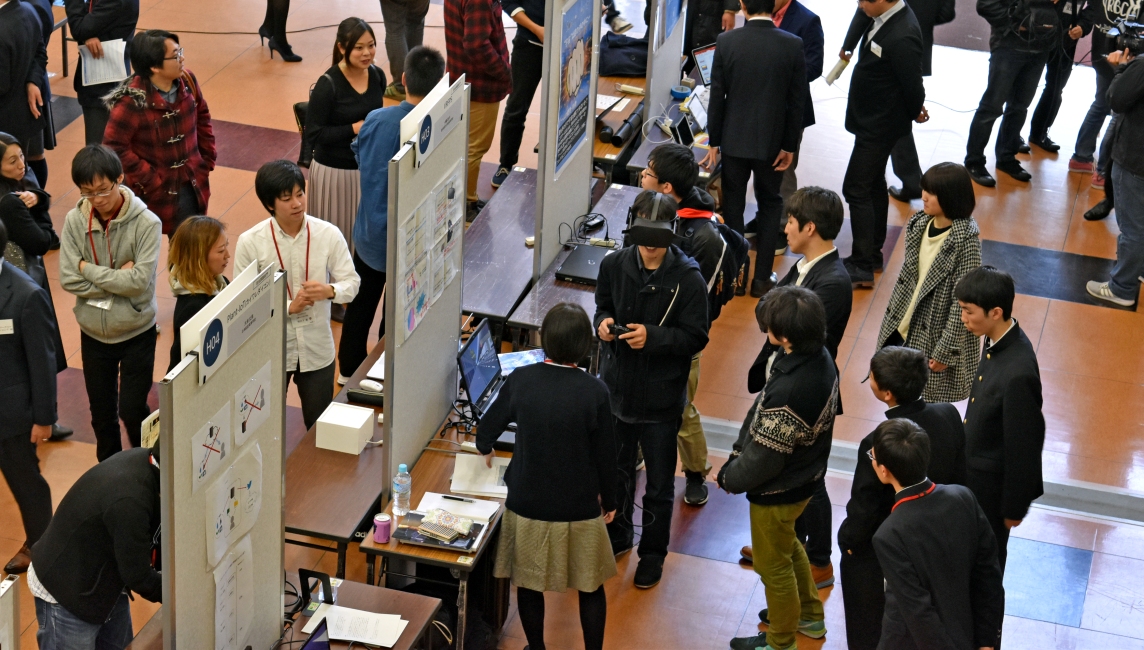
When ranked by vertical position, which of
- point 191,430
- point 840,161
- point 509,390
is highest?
point 191,430

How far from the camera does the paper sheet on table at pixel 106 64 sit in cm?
742

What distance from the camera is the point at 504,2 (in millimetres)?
7777

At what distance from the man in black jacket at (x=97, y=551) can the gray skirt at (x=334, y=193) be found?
9.56ft

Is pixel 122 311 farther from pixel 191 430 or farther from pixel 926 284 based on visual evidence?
pixel 926 284

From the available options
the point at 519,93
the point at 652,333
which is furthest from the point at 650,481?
the point at 519,93

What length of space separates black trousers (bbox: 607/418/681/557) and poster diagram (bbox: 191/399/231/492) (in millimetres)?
2040

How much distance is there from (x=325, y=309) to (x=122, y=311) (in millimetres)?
849

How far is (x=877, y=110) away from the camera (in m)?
7.11

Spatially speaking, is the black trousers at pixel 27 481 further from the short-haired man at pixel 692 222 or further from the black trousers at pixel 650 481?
the short-haired man at pixel 692 222

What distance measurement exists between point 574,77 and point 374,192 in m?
1.11

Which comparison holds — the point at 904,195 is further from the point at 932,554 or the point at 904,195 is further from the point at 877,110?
the point at 932,554

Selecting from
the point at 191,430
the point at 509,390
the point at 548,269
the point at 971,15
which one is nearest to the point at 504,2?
the point at 548,269

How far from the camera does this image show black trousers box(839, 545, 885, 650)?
424cm

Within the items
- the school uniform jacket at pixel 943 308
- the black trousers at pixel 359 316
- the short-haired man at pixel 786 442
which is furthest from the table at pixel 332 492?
the school uniform jacket at pixel 943 308
